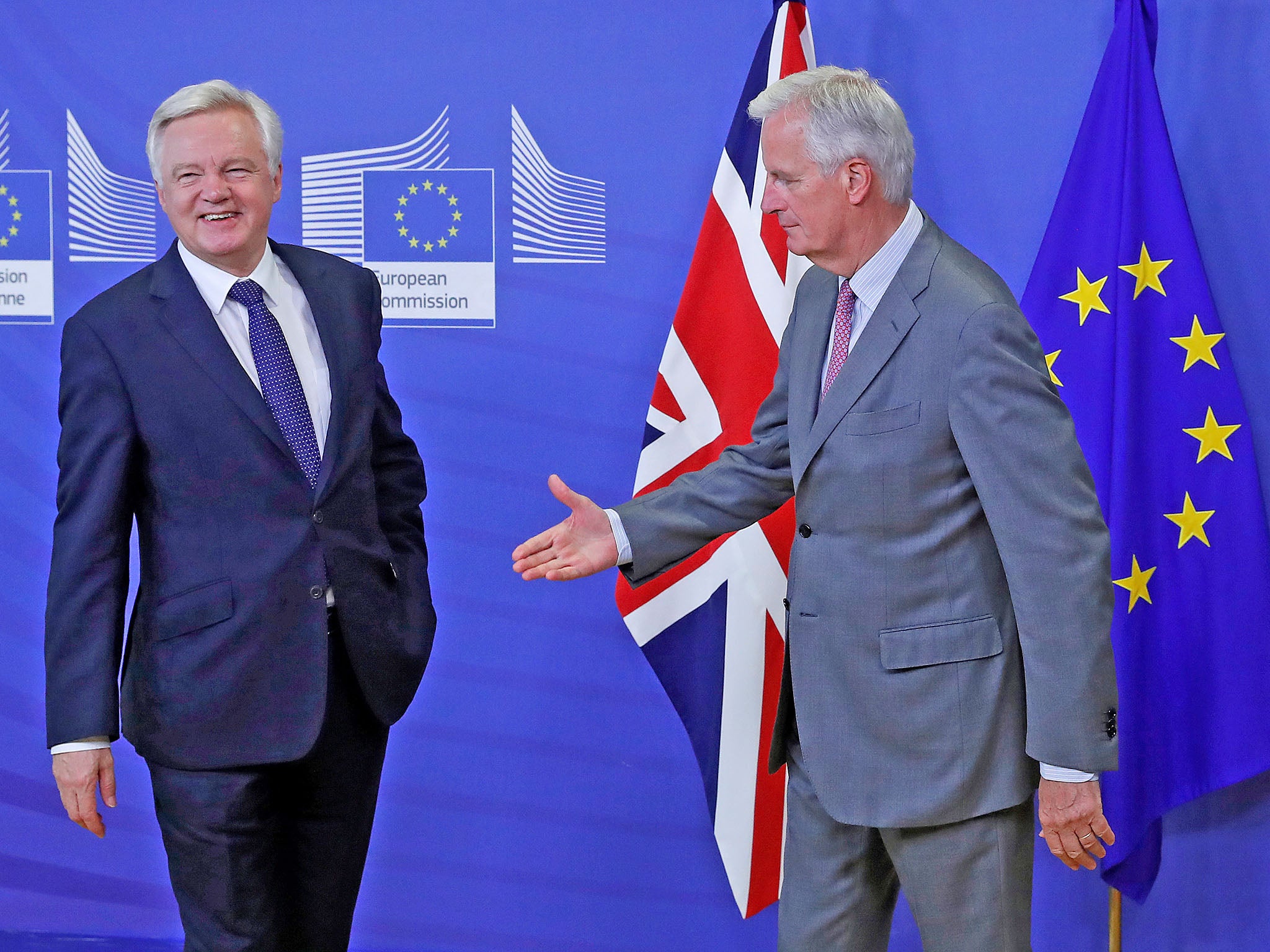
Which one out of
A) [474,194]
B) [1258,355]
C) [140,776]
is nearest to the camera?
[1258,355]

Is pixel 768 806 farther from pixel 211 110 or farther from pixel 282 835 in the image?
pixel 211 110

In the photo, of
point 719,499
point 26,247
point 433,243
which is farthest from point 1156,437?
point 26,247

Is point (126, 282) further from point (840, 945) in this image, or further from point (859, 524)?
point (840, 945)

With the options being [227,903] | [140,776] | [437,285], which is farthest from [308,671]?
[140,776]

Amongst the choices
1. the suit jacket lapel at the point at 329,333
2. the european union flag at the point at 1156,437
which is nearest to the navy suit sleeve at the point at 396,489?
the suit jacket lapel at the point at 329,333

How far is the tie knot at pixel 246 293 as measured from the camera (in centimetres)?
174

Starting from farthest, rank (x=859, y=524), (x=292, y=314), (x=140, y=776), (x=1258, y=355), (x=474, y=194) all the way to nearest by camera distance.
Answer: (x=140, y=776) → (x=474, y=194) → (x=1258, y=355) → (x=292, y=314) → (x=859, y=524)

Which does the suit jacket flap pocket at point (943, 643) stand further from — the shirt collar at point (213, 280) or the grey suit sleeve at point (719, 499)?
the shirt collar at point (213, 280)

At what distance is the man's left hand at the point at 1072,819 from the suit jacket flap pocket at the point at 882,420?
1.73 feet

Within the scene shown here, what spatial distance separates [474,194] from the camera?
108 inches

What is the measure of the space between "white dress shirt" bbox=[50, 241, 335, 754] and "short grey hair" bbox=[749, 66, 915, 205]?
79 centimetres

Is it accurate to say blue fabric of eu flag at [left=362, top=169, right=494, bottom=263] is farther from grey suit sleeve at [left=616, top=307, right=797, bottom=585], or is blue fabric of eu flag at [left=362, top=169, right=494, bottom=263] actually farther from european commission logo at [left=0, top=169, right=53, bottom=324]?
grey suit sleeve at [left=616, top=307, right=797, bottom=585]

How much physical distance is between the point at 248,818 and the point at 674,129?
172 cm

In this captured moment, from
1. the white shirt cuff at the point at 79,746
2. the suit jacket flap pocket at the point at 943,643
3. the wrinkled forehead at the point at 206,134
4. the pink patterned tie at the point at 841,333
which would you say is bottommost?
the white shirt cuff at the point at 79,746
